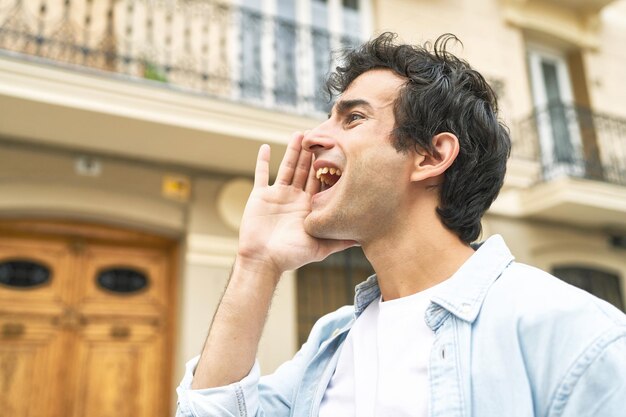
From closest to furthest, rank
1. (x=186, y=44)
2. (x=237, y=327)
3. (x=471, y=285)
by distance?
(x=471, y=285)
(x=237, y=327)
(x=186, y=44)

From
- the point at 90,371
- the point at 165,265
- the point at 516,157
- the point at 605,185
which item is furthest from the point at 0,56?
the point at 605,185

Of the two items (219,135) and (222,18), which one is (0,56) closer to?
(219,135)

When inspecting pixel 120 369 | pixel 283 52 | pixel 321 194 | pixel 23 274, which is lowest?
pixel 120 369

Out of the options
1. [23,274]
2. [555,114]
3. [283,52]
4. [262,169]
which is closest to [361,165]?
[262,169]

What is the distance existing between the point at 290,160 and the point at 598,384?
1293mm

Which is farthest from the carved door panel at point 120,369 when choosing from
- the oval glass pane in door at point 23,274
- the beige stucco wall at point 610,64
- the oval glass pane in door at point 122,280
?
the beige stucco wall at point 610,64

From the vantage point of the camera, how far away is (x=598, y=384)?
3.68 ft

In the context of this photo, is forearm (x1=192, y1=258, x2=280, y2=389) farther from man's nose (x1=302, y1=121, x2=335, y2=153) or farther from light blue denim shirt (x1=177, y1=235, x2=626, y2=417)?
man's nose (x1=302, y1=121, x2=335, y2=153)

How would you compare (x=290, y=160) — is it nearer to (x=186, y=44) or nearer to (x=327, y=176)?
(x=327, y=176)

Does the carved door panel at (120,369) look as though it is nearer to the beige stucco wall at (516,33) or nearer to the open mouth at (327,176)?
the open mouth at (327,176)

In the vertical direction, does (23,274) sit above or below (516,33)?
below

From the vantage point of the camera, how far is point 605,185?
764cm

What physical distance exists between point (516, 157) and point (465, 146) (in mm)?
6390

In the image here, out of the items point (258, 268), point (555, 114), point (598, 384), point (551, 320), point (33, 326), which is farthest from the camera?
point (555, 114)
